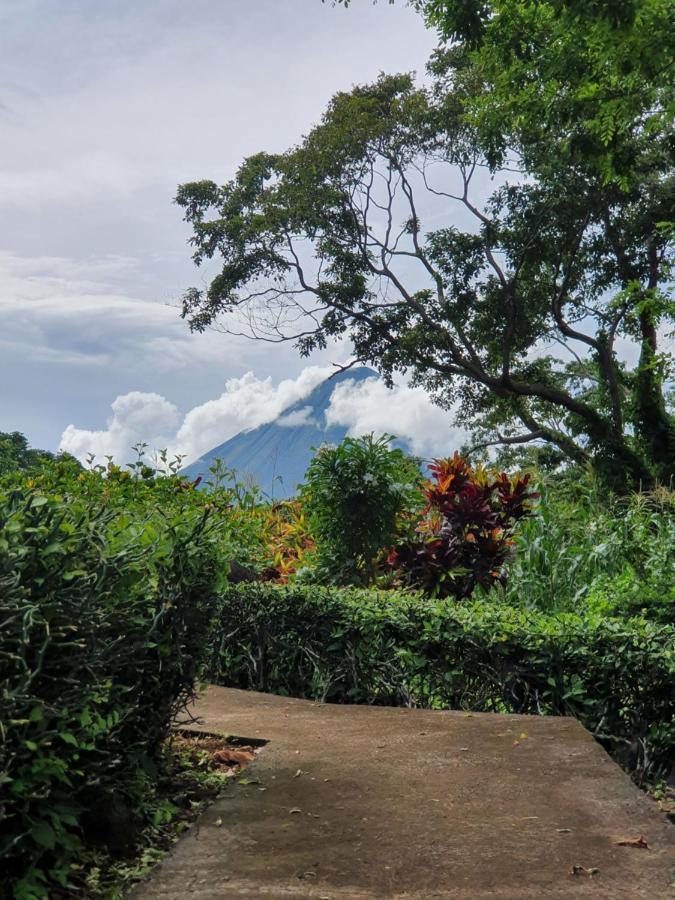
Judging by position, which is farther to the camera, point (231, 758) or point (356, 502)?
point (356, 502)

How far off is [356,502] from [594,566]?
7.07 feet

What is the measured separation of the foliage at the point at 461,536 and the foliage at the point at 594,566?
0.20 m

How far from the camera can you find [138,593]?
3.36m

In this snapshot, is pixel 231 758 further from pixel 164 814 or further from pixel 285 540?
pixel 285 540

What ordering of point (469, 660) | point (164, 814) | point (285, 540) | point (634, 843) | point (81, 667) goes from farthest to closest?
point (285, 540)
point (469, 660)
point (164, 814)
point (634, 843)
point (81, 667)

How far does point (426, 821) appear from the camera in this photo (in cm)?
358

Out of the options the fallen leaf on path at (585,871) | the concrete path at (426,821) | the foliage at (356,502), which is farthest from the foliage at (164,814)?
the foliage at (356,502)

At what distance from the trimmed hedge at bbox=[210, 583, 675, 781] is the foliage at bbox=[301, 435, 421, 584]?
5.32 feet

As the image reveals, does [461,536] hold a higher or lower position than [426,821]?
higher

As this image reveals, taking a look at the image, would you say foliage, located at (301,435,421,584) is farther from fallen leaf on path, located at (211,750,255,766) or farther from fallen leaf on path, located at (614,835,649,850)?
fallen leaf on path, located at (614,835,649,850)

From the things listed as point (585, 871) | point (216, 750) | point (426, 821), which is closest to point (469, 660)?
point (216, 750)

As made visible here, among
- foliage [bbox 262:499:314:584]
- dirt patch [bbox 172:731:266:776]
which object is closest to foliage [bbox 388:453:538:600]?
foliage [bbox 262:499:314:584]

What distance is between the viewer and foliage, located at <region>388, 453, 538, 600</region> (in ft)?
25.3

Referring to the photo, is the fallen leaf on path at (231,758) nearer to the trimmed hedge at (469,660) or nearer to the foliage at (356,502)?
the trimmed hedge at (469,660)
